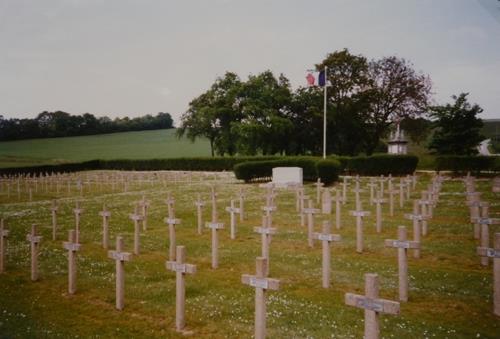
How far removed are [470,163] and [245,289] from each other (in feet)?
104

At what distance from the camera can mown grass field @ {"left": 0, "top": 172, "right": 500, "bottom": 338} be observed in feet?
22.2

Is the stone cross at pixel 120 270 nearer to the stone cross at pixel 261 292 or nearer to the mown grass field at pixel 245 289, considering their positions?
the mown grass field at pixel 245 289

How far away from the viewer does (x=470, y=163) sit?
1375 inches

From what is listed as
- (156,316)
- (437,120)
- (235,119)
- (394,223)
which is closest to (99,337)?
(156,316)

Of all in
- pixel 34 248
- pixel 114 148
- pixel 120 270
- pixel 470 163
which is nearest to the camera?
pixel 120 270

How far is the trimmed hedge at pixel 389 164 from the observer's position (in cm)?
3700

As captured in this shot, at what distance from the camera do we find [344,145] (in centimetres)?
5859

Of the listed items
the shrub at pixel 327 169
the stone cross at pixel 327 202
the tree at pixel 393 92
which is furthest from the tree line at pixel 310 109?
the stone cross at pixel 327 202

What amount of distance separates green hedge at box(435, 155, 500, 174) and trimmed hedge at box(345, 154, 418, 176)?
258cm

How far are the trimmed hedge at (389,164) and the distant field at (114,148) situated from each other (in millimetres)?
27688

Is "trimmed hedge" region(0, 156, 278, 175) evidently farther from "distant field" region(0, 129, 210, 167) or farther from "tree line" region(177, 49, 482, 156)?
"tree line" region(177, 49, 482, 156)

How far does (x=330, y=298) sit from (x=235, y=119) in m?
57.5

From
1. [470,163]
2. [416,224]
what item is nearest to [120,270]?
[416,224]

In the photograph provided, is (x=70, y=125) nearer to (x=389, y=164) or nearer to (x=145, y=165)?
(x=145, y=165)
